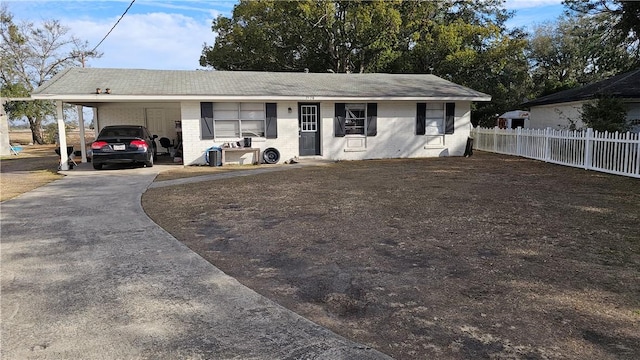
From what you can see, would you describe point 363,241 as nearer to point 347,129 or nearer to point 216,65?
point 347,129

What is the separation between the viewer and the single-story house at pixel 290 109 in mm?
14844

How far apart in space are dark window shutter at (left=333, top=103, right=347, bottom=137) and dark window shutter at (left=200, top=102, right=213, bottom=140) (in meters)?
4.68

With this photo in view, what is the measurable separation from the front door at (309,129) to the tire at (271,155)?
1102 mm

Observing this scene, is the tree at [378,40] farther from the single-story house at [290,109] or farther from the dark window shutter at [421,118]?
the dark window shutter at [421,118]

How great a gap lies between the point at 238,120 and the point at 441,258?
472 inches

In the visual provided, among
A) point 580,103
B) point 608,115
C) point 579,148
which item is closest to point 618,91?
point 608,115

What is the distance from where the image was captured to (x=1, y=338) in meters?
3.05

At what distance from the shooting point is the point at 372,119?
16906mm

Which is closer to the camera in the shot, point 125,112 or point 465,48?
point 125,112

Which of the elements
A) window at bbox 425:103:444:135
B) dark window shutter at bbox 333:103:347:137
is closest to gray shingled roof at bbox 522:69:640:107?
window at bbox 425:103:444:135

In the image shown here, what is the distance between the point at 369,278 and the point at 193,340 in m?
1.83

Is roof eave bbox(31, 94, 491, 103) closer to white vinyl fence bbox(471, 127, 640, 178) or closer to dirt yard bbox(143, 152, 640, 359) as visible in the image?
white vinyl fence bbox(471, 127, 640, 178)

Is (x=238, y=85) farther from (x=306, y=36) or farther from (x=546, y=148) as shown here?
(x=306, y=36)

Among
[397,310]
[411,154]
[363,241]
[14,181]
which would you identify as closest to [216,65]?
[411,154]
